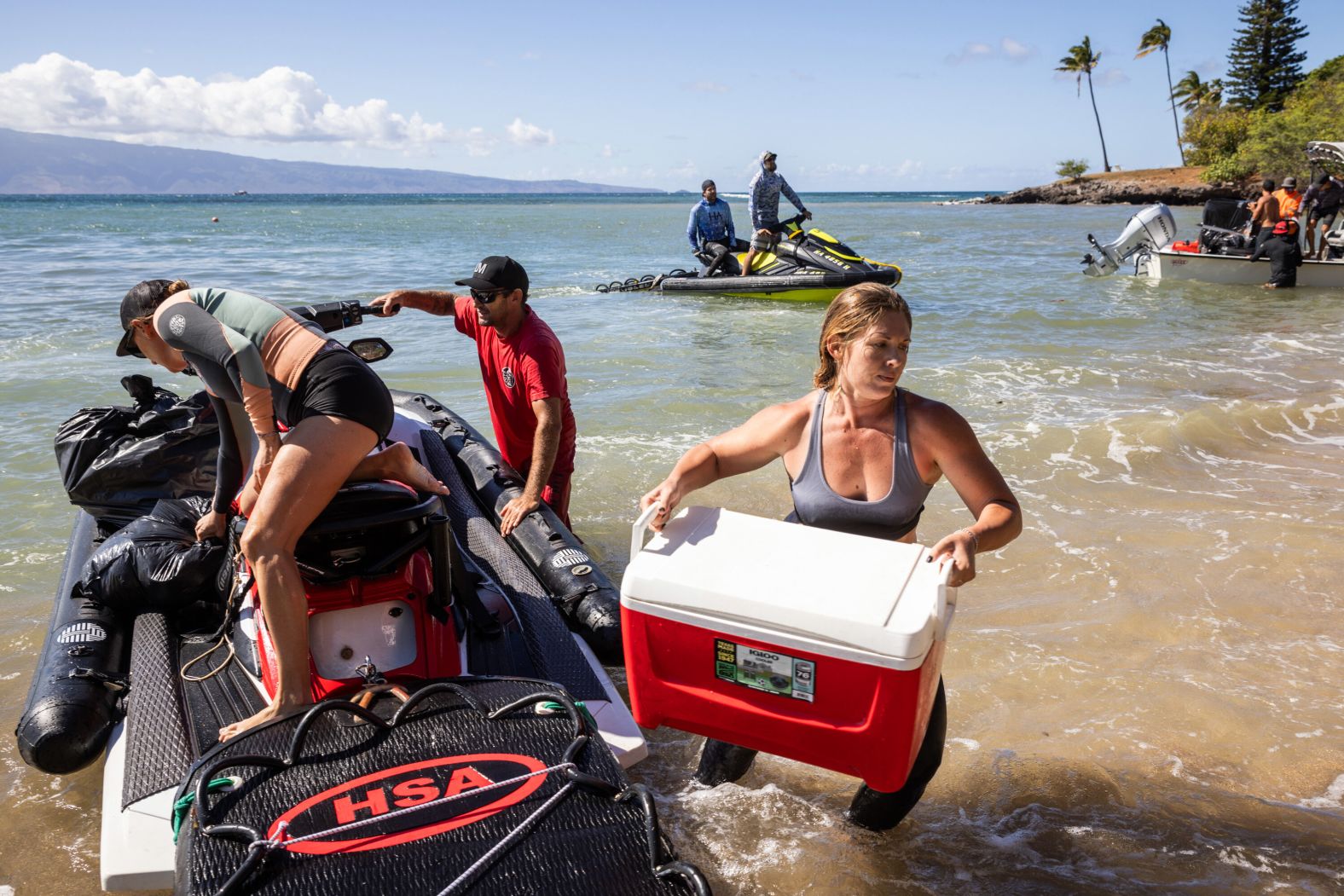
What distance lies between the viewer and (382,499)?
286 cm

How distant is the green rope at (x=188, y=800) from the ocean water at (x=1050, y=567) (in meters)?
1.07

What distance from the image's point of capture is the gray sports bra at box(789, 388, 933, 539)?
8.06 ft

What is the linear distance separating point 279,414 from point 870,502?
186 cm

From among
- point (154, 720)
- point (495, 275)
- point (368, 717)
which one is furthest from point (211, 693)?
point (495, 275)

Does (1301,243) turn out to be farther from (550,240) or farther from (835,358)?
(550,240)

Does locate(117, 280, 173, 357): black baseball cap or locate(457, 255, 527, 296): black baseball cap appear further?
locate(457, 255, 527, 296): black baseball cap

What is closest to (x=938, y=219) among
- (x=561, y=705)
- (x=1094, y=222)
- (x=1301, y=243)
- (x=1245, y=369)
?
(x=1094, y=222)

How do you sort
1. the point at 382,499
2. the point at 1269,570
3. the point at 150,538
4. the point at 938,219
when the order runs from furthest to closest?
the point at 938,219
the point at 1269,570
the point at 150,538
the point at 382,499

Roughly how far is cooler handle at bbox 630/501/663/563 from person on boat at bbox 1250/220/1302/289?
16.0 meters

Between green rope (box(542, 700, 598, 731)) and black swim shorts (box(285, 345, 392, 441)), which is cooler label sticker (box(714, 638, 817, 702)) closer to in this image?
green rope (box(542, 700, 598, 731))

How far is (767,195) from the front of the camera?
48.2 feet

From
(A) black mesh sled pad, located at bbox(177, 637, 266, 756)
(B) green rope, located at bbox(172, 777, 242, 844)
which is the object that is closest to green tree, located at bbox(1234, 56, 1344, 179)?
(A) black mesh sled pad, located at bbox(177, 637, 266, 756)

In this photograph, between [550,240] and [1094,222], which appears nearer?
[550,240]

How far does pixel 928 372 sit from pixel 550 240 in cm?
2560
